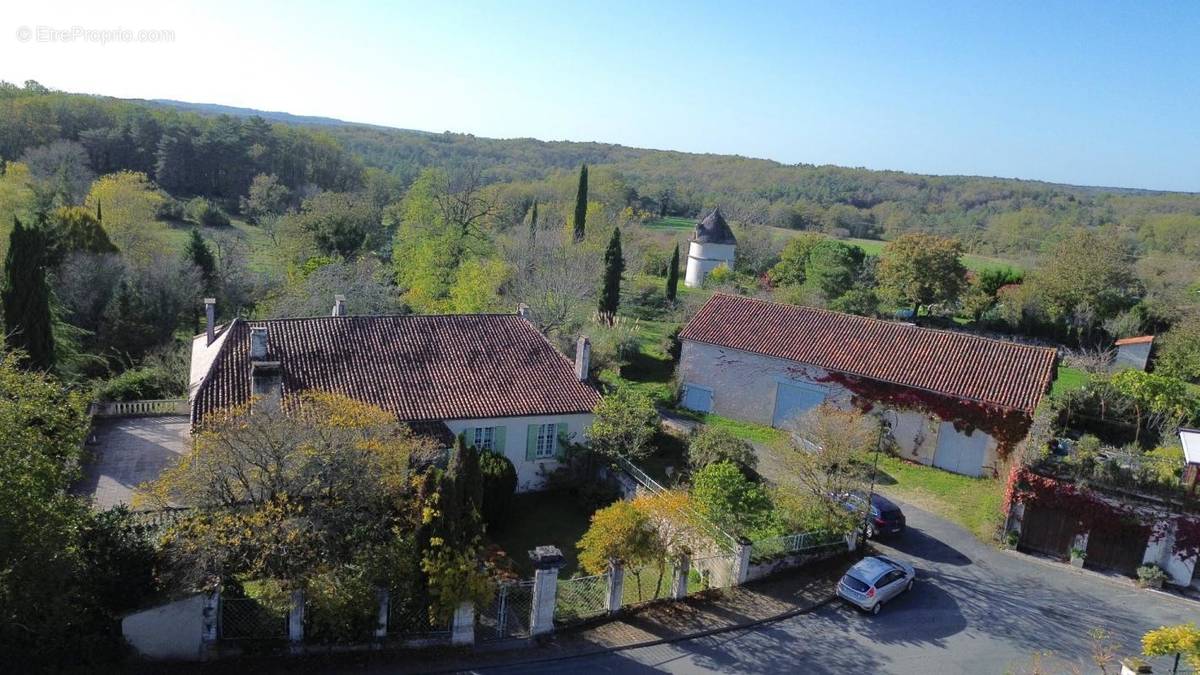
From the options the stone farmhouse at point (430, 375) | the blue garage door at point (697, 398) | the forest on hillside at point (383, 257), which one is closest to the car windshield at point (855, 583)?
the stone farmhouse at point (430, 375)

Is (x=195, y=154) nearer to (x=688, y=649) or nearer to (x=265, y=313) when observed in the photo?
(x=265, y=313)

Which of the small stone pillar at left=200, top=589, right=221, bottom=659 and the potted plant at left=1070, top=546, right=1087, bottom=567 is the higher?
the potted plant at left=1070, top=546, right=1087, bottom=567

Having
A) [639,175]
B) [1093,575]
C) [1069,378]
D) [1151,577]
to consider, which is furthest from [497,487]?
[639,175]

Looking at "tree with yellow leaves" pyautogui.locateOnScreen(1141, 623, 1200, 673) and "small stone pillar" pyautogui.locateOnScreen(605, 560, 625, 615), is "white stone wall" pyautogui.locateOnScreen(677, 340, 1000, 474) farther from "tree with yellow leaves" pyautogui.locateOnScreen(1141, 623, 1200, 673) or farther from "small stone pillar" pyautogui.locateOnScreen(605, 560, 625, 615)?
"tree with yellow leaves" pyautogui.locateOnScreen(1141, 623, 1200, 673)

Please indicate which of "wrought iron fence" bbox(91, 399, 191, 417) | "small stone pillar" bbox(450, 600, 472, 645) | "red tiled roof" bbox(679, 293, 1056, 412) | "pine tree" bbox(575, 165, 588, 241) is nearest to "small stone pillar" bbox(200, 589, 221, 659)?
"small stone pillar" bbox(450, 600, 472, 645)

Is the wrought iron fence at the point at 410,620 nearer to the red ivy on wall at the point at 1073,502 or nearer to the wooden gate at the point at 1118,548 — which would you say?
the red ivy on wall at the point at 1073,502

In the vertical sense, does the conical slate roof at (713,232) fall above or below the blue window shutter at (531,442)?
above

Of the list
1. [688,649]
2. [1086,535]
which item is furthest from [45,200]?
[1086,535]
